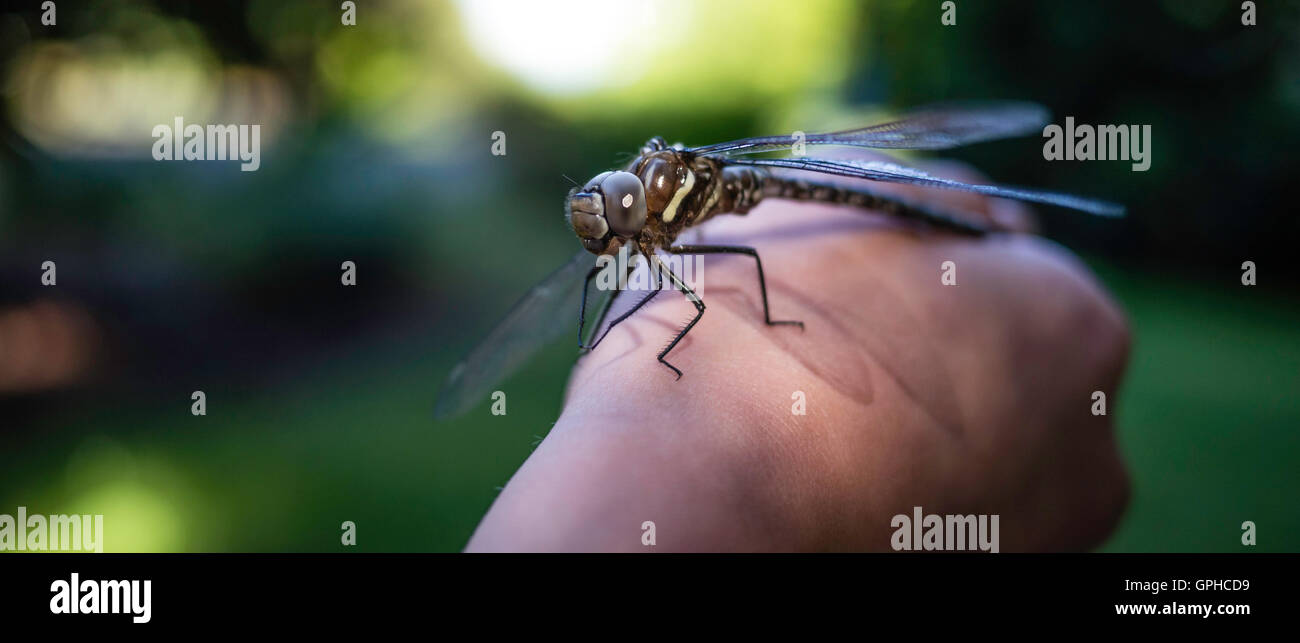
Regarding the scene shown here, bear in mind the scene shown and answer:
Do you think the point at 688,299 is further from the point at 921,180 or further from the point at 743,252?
the point at 921,180

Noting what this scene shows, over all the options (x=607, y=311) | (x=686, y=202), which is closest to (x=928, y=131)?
(x=686, y=202)

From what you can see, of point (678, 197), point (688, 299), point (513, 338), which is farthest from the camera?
point (513, 338)

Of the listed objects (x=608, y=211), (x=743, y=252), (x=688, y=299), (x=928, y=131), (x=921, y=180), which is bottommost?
(x=688, y=299)

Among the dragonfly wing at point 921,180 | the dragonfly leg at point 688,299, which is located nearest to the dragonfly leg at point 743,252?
the dragonfly leg at point 688,299

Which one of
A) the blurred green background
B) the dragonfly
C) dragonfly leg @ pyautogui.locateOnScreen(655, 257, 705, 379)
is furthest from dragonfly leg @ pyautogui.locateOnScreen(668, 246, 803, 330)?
the blurred green background

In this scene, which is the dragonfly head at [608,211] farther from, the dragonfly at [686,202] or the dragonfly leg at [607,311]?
the dragonfly leg at [607,311]
